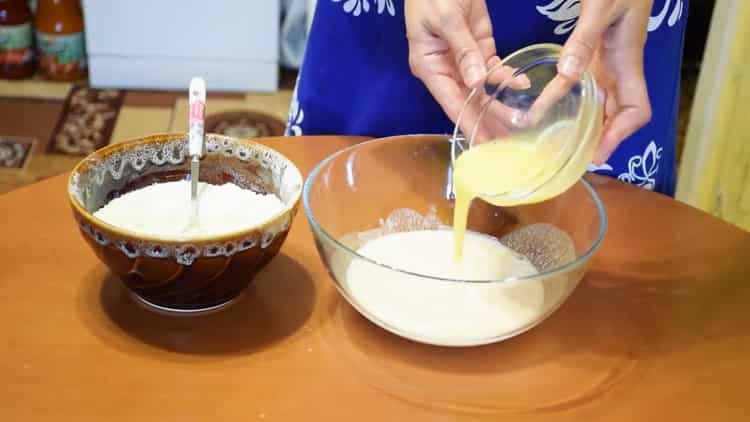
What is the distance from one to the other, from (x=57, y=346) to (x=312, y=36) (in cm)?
46

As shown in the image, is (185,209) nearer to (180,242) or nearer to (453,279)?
(180,242)

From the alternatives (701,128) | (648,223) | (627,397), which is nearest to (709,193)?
(701,128)

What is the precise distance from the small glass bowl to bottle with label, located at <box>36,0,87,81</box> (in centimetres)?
171

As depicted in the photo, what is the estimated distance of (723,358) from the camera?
66 cm

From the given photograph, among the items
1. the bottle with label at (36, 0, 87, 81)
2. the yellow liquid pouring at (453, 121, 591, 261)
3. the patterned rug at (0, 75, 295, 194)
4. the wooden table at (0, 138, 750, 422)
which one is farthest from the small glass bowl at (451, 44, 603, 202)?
the bottle with label at (36, 0, 87, 81)

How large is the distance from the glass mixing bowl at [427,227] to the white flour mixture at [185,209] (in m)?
0.05

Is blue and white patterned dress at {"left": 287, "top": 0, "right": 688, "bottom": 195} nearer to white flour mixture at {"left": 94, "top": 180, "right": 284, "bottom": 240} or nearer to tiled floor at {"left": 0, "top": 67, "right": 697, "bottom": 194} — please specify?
white flour mixture at {"left": 94, "top": 180, "right": 284, "bottom": 240}

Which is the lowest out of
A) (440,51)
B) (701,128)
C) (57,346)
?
(701,128)

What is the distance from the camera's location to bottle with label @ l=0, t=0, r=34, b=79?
218 centimetres

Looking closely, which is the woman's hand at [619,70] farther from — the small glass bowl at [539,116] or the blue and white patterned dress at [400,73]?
the blue and white patterned dress at [400,73]

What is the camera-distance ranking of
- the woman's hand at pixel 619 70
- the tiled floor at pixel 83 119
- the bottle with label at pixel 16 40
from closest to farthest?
the woman's hand at pixel 619 70 < the tiled floor at pixel 83 119 < the bottle with label at pixel 16 40

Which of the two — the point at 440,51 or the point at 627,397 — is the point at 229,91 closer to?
the point at 440,51

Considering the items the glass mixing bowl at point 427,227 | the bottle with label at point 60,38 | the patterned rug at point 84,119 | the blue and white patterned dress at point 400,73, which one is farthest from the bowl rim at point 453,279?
the bottle with label at point 60,38

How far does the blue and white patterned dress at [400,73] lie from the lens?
2.93ft
